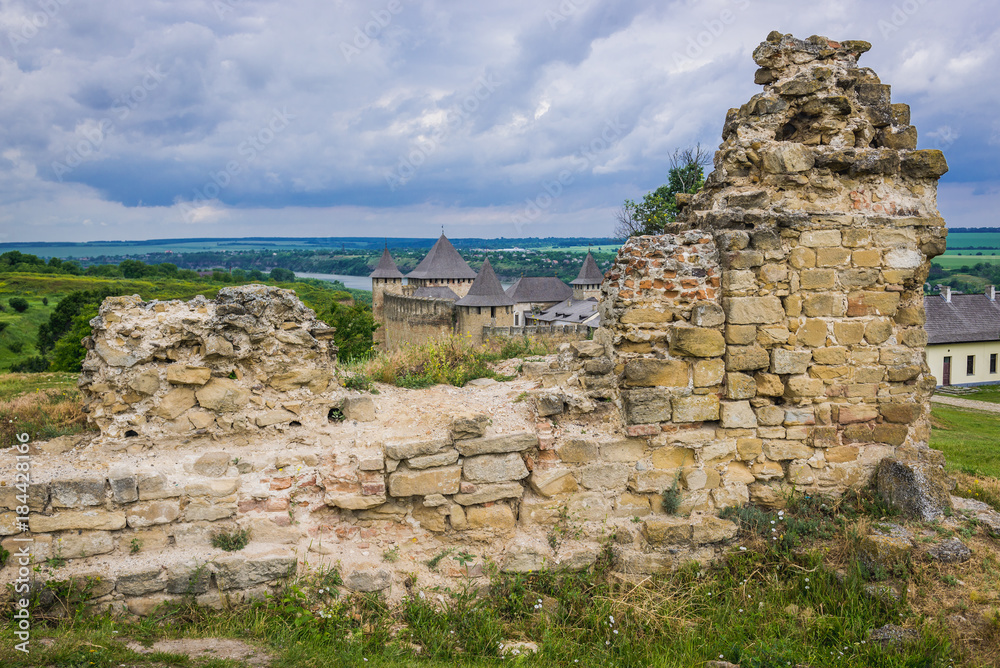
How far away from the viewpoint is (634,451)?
213 inches

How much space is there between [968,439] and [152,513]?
62.8ft

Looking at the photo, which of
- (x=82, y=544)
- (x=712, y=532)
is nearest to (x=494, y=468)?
(x=712, y=532)

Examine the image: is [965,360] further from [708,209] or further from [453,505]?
[453,505]

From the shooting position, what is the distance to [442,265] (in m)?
52.8

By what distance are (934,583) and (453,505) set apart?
12.4ft

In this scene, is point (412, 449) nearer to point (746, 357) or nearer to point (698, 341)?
point (698, 341)

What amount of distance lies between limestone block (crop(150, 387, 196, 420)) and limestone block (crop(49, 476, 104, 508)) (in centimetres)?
73

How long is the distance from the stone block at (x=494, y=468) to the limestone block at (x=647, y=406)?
3.63 ft

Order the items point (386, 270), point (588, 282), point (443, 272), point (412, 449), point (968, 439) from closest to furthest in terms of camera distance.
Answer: point (412, 449)
point (968, 439)
point (443, 272)
point (386, 270)
point (588, 282)

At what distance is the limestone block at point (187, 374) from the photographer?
5.07m

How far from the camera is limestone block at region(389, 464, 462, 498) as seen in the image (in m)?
4.91

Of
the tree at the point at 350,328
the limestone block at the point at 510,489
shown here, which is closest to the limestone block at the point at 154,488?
the limestone block at the point at 510,489

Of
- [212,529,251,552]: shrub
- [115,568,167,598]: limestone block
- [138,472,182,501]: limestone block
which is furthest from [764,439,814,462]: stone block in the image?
[115,568,167,598]: limestone block

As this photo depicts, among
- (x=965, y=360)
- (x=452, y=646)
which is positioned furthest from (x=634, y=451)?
(x=965, y=360)
